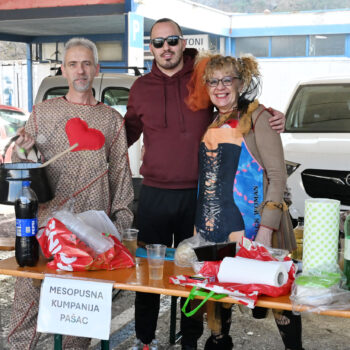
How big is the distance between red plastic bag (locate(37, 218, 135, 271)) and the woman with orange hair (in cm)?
63

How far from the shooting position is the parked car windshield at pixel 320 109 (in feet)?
20.3

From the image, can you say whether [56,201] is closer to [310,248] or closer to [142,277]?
[142,277]

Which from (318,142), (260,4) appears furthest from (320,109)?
(260,4)

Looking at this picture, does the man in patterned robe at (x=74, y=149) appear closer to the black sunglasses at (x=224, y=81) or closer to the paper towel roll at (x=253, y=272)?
the black sunglasses at (x=224, y=81)

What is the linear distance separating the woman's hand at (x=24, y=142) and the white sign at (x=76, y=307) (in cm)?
89

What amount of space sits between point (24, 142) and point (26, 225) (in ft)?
2.26

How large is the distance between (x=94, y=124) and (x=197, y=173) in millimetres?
680

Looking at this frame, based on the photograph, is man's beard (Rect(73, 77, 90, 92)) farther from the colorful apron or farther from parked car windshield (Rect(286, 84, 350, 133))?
parked car windshield (Rect(286, 84, 350, 133))

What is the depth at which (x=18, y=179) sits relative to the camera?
9.36ft

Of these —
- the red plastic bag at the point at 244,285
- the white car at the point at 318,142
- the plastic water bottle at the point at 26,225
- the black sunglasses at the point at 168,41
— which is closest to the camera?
the red plastic bag at the point at 244,285

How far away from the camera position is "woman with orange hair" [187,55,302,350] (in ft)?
10.2

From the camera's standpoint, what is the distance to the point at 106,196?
341cm

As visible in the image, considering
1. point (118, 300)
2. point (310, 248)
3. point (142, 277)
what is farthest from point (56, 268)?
point (118, 300)

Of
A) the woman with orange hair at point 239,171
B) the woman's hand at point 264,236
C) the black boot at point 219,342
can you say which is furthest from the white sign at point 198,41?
the black boot at point 219,342
